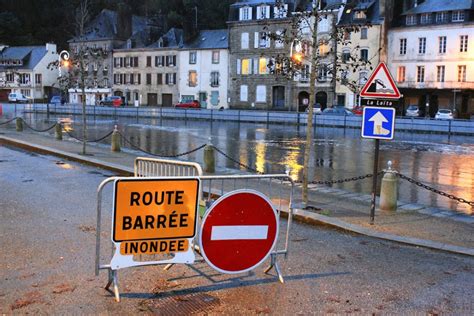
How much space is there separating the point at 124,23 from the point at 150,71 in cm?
1232

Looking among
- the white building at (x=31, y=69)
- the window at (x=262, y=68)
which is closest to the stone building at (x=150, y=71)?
the window at (x=262, y=68)

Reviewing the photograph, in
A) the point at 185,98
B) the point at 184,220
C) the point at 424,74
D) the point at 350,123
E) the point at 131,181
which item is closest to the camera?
the point at 131,181

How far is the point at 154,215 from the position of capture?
5434 millimetres

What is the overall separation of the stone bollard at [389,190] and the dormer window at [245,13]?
63.7 metres

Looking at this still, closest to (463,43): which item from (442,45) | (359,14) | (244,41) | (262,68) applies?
(442,45)

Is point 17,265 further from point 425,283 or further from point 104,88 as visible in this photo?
point 104,88

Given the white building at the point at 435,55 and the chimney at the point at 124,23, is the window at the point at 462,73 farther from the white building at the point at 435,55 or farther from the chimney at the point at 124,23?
the chimney at the point at 124,23

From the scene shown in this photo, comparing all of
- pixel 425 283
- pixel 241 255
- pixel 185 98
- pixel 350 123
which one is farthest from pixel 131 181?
pixel 185 98

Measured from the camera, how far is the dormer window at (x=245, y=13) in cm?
7162

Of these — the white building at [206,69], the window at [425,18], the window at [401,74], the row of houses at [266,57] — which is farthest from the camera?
the white building at [206,69]

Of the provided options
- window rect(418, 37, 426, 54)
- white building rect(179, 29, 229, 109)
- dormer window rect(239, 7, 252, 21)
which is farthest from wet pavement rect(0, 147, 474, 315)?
white building rect(179, 29, 229, 109)

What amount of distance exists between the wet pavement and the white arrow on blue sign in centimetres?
183

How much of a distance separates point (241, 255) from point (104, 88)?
8361 centimetres

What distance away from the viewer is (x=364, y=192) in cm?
1382
